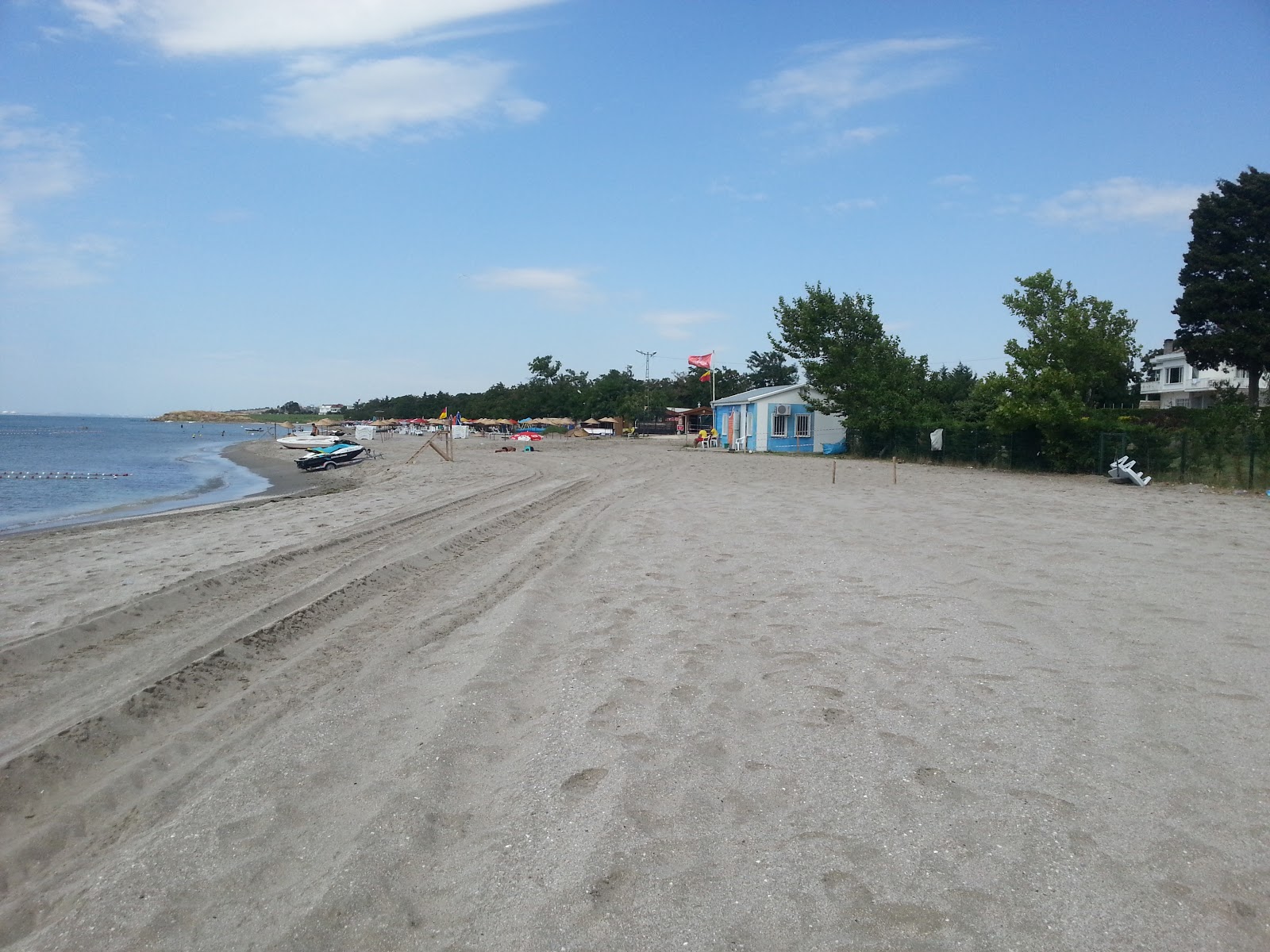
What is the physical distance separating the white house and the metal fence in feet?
106

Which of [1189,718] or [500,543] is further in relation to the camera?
[500,543]

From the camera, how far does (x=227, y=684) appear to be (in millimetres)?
6043

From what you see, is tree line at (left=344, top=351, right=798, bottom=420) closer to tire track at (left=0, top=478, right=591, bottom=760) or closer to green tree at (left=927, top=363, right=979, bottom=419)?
green tree at (left=927, top=363, right=979, bottom=419)

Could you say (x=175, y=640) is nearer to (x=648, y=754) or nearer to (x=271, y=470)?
(x=648, y=754)

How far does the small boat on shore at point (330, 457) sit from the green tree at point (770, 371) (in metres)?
64.0

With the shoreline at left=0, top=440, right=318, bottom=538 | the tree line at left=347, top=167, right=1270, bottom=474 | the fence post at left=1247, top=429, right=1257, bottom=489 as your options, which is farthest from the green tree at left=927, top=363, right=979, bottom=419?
the shoreline at left=0, top=440, right=318, bottom=538

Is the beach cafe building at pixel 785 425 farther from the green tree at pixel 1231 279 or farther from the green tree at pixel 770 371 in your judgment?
the green tree at pixel 770 371

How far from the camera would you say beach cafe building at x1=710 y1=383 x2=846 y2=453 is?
39.5m

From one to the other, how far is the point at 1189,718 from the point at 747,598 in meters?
3.63

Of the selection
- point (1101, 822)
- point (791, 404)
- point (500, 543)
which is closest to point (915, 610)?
point (1101, 822)

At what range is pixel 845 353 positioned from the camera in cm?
3531

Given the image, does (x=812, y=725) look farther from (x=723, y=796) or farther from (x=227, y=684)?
(x=227, y=684)

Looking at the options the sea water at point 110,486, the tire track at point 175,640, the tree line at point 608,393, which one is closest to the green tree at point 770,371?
the tree line at point 608,393

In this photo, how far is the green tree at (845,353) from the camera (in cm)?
3397
